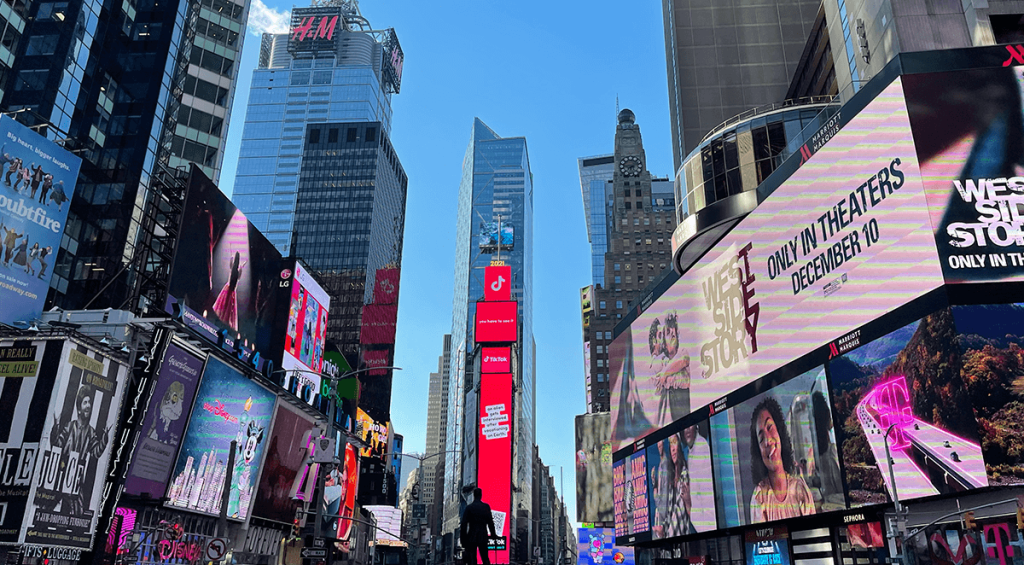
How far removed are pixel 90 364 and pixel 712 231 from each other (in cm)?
3738

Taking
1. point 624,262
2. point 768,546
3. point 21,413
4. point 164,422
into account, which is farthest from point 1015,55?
point 624,262

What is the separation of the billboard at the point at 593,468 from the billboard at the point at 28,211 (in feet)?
294

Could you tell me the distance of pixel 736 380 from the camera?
46.4m

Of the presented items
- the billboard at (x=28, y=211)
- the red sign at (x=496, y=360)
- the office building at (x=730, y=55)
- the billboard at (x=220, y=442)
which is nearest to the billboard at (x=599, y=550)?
the red sign at (x=496, y=360)

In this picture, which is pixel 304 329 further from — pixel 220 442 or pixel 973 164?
pixel 973 164

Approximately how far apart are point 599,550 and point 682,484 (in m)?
48.2

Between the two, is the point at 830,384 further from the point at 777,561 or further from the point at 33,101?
the point at 33,101

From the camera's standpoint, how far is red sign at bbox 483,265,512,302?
102m

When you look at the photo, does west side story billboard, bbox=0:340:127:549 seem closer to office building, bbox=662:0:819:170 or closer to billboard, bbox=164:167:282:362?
billboard, bbox=164:167:282:362

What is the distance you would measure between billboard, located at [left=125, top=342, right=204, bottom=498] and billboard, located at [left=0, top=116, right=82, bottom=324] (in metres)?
6.34

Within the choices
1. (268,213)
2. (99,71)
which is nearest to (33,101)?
(99,71)

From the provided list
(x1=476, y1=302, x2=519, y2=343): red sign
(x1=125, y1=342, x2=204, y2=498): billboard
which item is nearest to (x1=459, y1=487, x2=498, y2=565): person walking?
(x1=125, y1=342, x2=204, y2=498): billboard

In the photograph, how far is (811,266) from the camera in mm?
37625

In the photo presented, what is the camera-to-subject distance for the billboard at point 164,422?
3541cm
